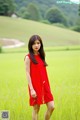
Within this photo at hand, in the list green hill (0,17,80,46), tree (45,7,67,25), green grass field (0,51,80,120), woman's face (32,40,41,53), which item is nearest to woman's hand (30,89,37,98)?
woman's face (32,40,41,53)

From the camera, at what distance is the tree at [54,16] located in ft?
14.3

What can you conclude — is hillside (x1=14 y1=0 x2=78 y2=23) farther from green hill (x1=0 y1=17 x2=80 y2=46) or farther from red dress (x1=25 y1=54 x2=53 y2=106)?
red dress (x1=25 y1=54 x2=53 y2=106)

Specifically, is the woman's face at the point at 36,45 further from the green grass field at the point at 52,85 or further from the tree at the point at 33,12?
the tree at the point at 33,12

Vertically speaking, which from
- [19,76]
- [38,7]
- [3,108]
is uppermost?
[38,7]

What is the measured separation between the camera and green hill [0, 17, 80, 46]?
430cm

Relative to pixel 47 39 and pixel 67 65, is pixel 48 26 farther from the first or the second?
pixel 67 65

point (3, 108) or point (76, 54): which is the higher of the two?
point (76, 54)

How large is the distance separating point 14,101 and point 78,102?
0.61 m

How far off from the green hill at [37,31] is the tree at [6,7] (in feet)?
0.18

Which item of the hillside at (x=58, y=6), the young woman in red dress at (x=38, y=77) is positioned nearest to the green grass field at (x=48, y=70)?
the hillside at (x=58, y=6)

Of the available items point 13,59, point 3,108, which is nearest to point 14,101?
point 3,108

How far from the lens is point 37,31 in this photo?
429 centimetres

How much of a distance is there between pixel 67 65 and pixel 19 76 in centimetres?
49

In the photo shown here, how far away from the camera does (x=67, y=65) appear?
4.32m
